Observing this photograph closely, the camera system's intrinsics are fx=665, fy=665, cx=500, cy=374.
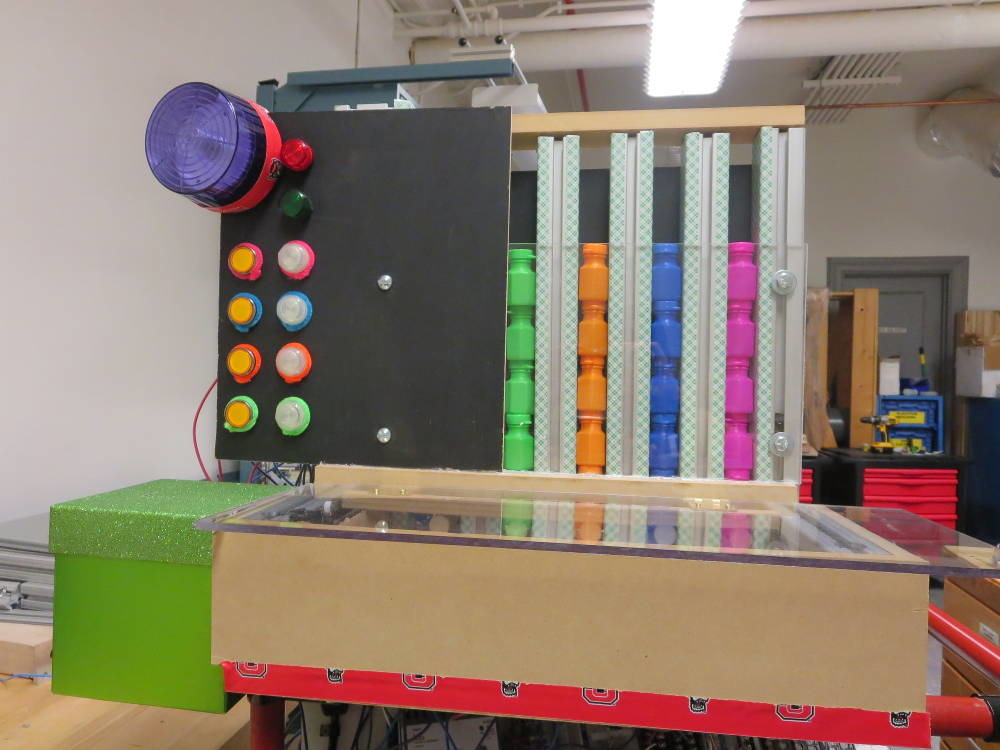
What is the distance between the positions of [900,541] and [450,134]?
841 millimetres

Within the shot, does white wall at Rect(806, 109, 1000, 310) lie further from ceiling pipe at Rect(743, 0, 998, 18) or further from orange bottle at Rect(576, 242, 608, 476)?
orange bottle at Rect(576, 242, 608, 476)

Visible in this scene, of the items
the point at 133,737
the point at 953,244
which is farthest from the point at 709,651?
the point at 953,244

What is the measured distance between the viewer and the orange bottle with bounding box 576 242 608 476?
1047 mm

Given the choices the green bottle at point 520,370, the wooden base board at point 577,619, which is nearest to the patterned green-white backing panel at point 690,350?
the green bottle at point 520,370

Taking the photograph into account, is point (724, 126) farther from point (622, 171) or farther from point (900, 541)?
point (900, 541)

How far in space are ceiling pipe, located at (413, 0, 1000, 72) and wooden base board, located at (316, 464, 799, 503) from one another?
2.74m

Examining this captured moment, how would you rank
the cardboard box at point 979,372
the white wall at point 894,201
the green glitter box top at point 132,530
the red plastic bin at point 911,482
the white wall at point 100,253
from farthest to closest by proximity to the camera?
the white wall at point 894,201 < the cardboard box at point 979,372 < the red plastic bin at point 911,482 < the white wall at point 100,253 < the green glitter box top at point 132,530

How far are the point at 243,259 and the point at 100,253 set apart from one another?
748 mm

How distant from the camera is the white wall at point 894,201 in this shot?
4.59 meters

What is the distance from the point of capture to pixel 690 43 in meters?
2.37

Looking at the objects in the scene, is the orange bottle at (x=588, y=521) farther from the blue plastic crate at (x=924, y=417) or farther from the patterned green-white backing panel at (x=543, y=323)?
the blue plastic crate at (x=924, y=417)

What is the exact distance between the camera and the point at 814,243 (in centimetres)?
476

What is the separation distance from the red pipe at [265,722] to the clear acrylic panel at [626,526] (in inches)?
10.1

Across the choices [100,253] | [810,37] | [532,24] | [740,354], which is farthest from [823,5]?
[100,253]
